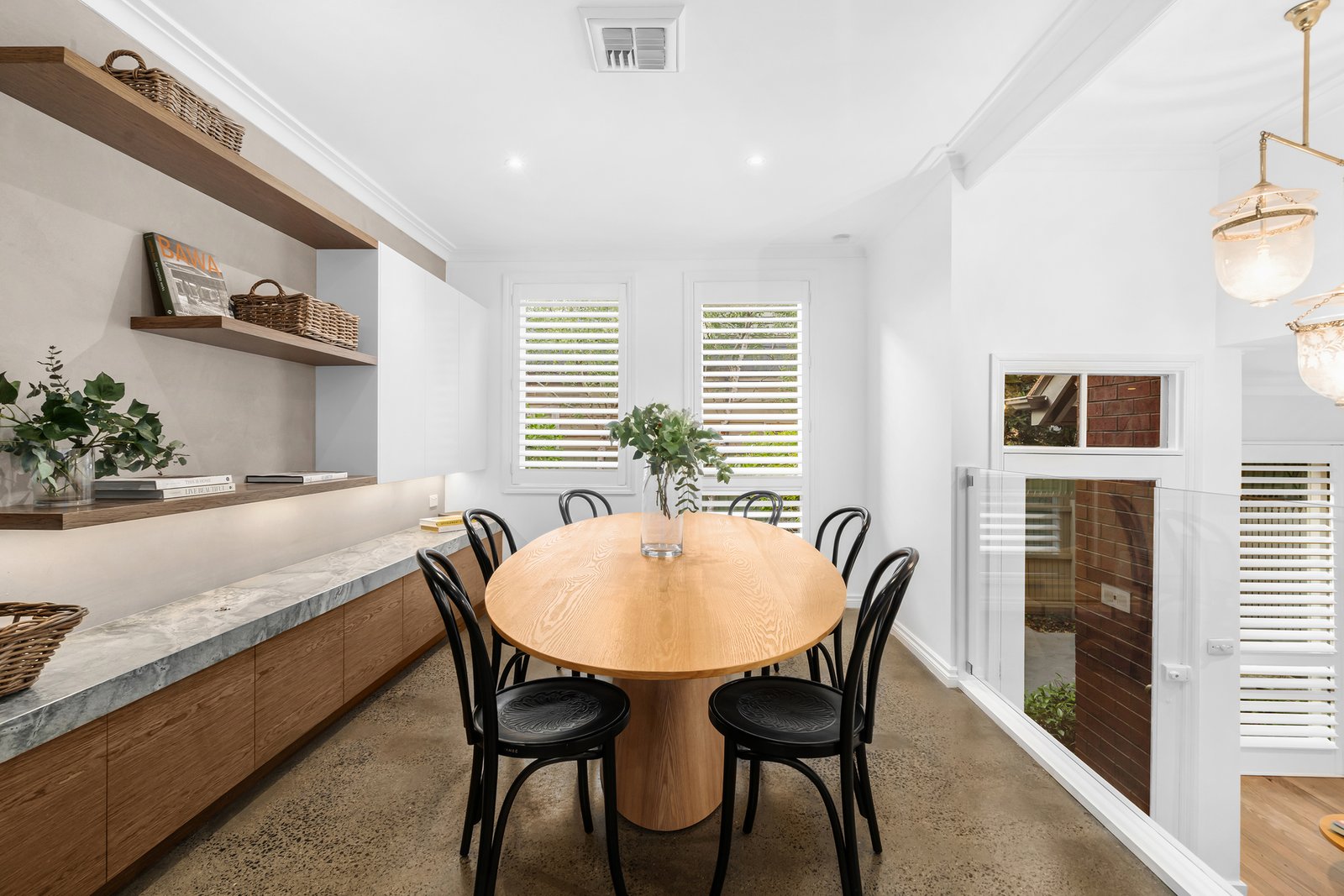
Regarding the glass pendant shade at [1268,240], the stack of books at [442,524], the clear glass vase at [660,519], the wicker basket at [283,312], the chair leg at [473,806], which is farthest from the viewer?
the stack of books at [442,524]

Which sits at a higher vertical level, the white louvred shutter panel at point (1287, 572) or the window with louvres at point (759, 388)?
the window with louvres at point (759, 388)

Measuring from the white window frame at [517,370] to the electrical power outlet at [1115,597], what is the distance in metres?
2.99

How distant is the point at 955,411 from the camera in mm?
3021

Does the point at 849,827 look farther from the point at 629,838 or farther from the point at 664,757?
the point at 629,838

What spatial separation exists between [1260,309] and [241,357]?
15.2 feet

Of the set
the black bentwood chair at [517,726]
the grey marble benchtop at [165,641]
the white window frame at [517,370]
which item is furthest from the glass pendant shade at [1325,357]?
the white window frame at [517,370]

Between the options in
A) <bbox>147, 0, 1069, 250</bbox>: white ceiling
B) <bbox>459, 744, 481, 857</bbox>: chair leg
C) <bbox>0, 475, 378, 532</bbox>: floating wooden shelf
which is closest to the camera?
<bbox>0, 475, 378, 532</bbox>: floating wooden shelf

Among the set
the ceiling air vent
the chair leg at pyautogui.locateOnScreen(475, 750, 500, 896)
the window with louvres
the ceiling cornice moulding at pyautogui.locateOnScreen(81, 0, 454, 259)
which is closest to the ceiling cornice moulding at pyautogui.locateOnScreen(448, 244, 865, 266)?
the window with louvres

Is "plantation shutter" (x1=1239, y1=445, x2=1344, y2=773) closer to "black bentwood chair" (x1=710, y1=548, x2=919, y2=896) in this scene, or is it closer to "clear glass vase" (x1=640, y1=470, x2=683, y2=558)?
"black bentwood chair" (x1=710, y1=548, x2=919, y2=896)

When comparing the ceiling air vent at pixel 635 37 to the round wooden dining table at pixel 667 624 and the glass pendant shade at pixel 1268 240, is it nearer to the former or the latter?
the round wooden dining table at pixel 667 624

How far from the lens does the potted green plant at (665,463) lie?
6.77 feet

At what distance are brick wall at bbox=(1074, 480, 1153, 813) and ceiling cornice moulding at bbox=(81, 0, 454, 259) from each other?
141 inches

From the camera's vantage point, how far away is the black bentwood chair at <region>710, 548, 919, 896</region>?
4.72 feet

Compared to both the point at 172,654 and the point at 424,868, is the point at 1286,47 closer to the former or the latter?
the point at 424,868
